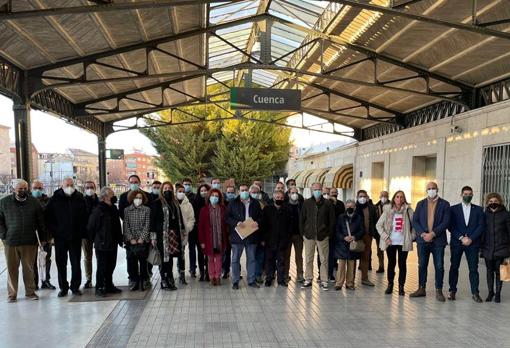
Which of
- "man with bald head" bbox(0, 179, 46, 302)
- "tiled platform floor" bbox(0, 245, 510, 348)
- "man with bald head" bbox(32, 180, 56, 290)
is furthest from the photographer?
"man with bald head" bbox(32, 180, 56, 290)

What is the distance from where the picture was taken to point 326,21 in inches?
423

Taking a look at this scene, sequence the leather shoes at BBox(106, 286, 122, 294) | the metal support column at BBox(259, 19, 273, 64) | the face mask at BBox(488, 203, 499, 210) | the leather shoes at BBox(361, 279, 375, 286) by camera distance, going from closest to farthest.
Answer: the face mask at BBox(488, 203, 499, 210)
the leather shoes at BBox(106, 286, 122, 294)
the leather shoes at BBox(361, 279, 375, 286)
the metal support column at BBox(259, 19, 273, 64)

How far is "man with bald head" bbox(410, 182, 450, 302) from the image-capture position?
20.3 feet

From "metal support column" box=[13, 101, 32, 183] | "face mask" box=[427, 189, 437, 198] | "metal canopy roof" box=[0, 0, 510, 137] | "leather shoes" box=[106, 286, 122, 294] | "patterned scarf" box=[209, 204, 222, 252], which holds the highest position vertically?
"metal canopy roof" box=[0, 0, 510, 137]

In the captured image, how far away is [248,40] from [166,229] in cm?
1077

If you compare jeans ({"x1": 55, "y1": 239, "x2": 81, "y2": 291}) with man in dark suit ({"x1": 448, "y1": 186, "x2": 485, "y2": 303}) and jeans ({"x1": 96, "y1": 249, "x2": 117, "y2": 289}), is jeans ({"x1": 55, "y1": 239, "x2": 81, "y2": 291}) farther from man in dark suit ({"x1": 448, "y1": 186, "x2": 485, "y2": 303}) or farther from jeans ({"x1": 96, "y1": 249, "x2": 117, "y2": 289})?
man in dark suit ({"x1": 448, "y1": 186, "x2": 485, "y2": 303})

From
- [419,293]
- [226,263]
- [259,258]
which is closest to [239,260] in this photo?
[259,258]

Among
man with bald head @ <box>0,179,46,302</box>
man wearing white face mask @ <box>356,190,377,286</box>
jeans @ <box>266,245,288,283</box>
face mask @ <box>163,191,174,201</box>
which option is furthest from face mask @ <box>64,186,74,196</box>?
man wearing white face mask @ <box>356,190,377,286</box>

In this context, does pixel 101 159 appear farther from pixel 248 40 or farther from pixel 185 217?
pixel 185 217

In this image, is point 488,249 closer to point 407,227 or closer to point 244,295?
point 407,227

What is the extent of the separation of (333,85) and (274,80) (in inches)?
242

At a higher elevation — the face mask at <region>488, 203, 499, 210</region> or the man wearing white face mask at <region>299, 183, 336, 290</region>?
the face mask at <region>488, 203, 499, 210</region>

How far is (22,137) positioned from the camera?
9320mm

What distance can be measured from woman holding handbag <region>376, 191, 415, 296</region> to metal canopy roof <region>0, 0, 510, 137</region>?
3392 millimetres
